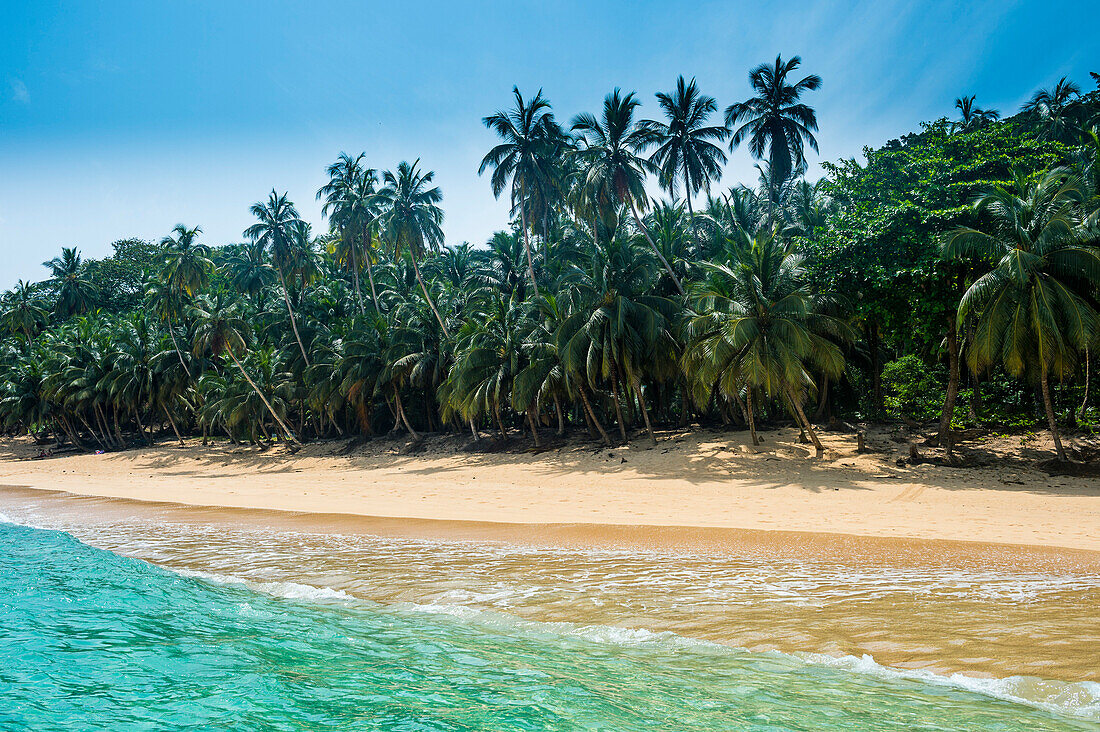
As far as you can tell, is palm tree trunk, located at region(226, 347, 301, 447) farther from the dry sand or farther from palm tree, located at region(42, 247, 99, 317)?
palm tree, located at region(42, 247, 99, 317)

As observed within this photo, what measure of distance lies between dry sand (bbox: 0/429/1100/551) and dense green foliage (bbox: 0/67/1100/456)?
5.98ft

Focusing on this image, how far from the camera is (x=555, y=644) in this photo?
20.7ft

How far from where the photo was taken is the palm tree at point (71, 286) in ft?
230

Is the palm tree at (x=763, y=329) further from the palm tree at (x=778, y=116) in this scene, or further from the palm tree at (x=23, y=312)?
the palm tree at (x=23, y=312)

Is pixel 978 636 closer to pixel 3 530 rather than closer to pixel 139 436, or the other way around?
pixel 3 530

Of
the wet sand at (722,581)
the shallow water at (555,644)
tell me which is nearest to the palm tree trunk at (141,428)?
the wet sand at (722,581)

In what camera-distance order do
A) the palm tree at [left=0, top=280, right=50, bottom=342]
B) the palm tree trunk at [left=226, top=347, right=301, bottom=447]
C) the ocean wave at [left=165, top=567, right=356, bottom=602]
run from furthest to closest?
the palm tree at [left=0, top=280, right=50, bottom=342] < the palm tree trunk at [left=226, top=347, right=301, bottom=447] < the ocean wave at [left=165, top=567, right=356, bottom=602]

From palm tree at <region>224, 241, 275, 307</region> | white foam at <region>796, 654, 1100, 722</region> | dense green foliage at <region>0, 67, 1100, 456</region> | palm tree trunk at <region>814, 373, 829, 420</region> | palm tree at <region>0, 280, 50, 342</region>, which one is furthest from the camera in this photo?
palm tree at <region>0, 280, 50, 342</region>

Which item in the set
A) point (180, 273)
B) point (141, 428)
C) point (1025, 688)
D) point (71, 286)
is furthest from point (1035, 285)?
point (71, 286)

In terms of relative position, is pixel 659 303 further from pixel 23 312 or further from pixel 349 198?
pixel 23 312

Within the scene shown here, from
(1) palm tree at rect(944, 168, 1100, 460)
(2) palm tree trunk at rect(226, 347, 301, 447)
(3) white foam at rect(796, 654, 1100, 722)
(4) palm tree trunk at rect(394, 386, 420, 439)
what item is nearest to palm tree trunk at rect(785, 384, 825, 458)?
(1) palm tree at rect(944, 168, 1100, 460)

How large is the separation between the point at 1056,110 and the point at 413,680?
4573 centimetres

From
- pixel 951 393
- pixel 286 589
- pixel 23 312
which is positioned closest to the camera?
pixel 286 589

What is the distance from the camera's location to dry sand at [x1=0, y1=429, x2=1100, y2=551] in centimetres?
1312
